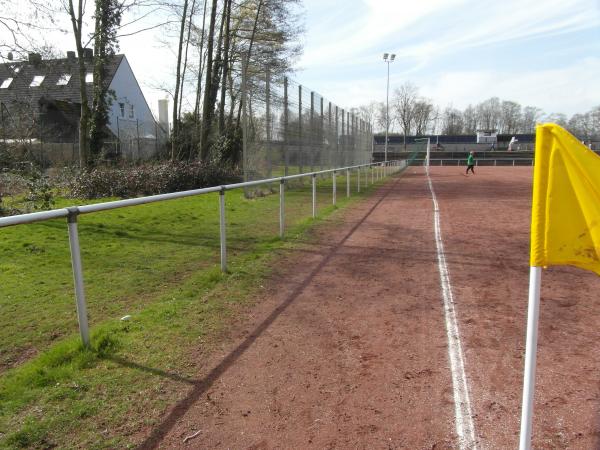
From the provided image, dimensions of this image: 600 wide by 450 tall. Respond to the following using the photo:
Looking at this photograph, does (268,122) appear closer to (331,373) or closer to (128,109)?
(331,373)

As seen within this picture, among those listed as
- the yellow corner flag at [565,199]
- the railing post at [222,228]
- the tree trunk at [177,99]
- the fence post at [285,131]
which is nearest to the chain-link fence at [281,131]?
the fence post at [285,131]

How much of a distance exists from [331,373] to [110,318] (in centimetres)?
252

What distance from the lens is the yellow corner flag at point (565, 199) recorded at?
2.04 meters

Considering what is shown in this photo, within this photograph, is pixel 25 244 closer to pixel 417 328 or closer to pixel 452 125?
pixel 417 328

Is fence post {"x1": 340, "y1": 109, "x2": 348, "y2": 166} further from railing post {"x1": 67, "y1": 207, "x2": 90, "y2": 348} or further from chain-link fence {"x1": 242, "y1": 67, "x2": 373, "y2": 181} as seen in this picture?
railing post {"x1": 67, "y1": 207, "x2": 90, "y2": 348}

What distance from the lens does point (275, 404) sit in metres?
3.24

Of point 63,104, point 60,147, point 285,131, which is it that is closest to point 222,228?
point 285,131

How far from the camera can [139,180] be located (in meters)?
17.2

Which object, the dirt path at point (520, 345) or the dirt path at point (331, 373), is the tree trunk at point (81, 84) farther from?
the dirt path at point (520, 345)

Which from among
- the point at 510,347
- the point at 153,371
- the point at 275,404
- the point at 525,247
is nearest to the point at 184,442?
the point at 275,404

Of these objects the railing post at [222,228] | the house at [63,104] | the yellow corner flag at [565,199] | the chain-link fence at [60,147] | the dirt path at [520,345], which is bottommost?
the dirt path at [520,345]

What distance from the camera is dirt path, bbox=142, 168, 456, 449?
2.90 m

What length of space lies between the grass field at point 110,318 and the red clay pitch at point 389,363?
33 centimetres

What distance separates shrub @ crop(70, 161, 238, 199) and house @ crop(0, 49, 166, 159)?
7.72ft
